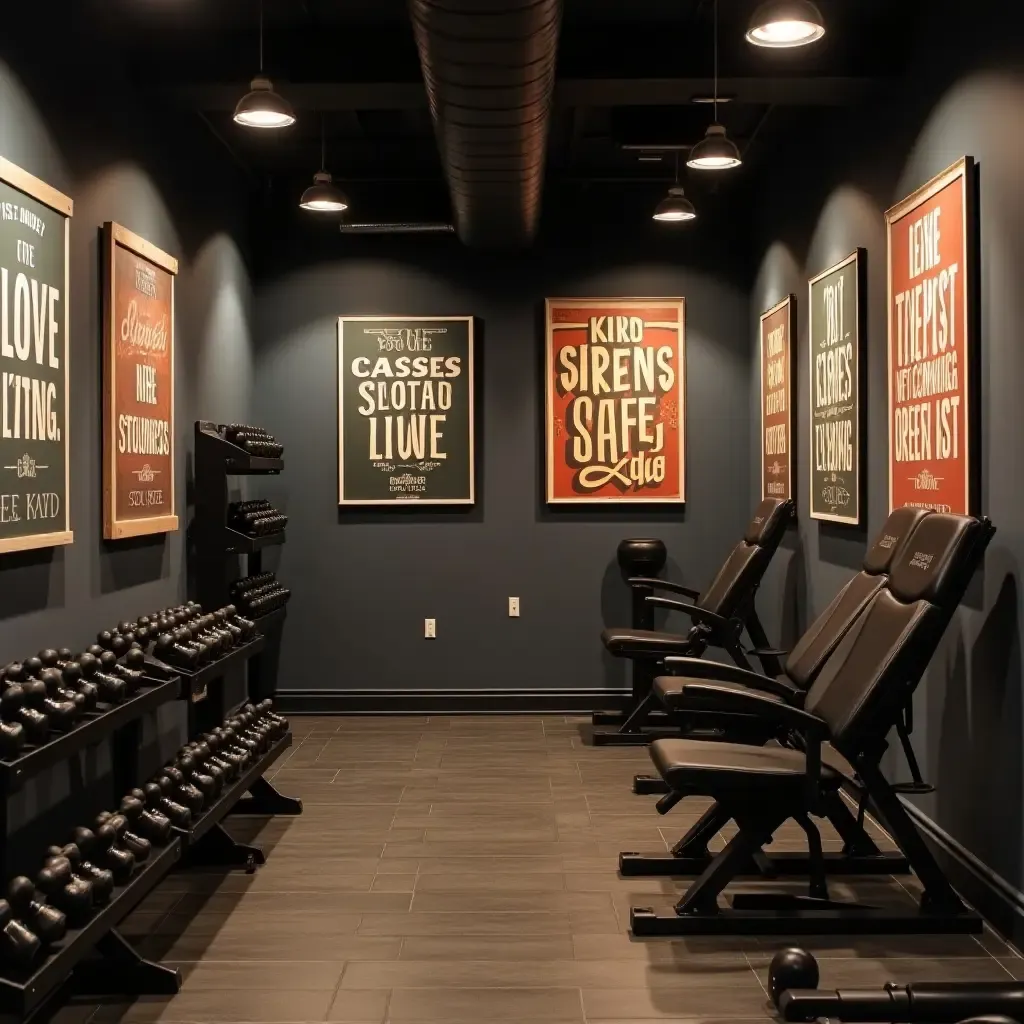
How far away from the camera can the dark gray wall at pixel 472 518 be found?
6848 mm

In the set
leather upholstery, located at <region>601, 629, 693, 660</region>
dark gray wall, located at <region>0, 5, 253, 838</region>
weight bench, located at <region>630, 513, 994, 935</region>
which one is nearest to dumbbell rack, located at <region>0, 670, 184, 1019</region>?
dark gray wall, located at <region>0, 5, 253, 838</region>

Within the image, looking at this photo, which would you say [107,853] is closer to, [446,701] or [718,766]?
[718,766]

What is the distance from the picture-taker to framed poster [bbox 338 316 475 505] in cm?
685

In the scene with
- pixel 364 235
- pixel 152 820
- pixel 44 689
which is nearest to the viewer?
pixel 44 689

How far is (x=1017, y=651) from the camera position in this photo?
10.8 ft

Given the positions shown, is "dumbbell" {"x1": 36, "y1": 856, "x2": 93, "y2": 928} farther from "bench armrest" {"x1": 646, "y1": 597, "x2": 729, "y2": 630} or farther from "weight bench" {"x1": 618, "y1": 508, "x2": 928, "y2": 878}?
"bench armrest" {"x1": 646, "y1": 597, "x2": 729, "y2": 630}

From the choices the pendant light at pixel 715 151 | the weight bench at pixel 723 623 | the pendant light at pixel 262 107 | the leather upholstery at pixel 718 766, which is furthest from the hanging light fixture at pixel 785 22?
the weight bench at pixel 723 623

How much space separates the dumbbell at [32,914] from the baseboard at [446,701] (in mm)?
4270

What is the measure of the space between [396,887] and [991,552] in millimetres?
2135

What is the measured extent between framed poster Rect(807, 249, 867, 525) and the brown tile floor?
59.3 inches

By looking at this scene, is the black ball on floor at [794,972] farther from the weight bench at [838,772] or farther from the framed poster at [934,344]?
the framed poster at [934,344]

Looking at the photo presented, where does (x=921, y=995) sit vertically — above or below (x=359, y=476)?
below

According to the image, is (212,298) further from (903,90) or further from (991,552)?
(991,552)

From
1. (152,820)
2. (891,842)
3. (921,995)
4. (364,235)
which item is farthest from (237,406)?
(921,995)
